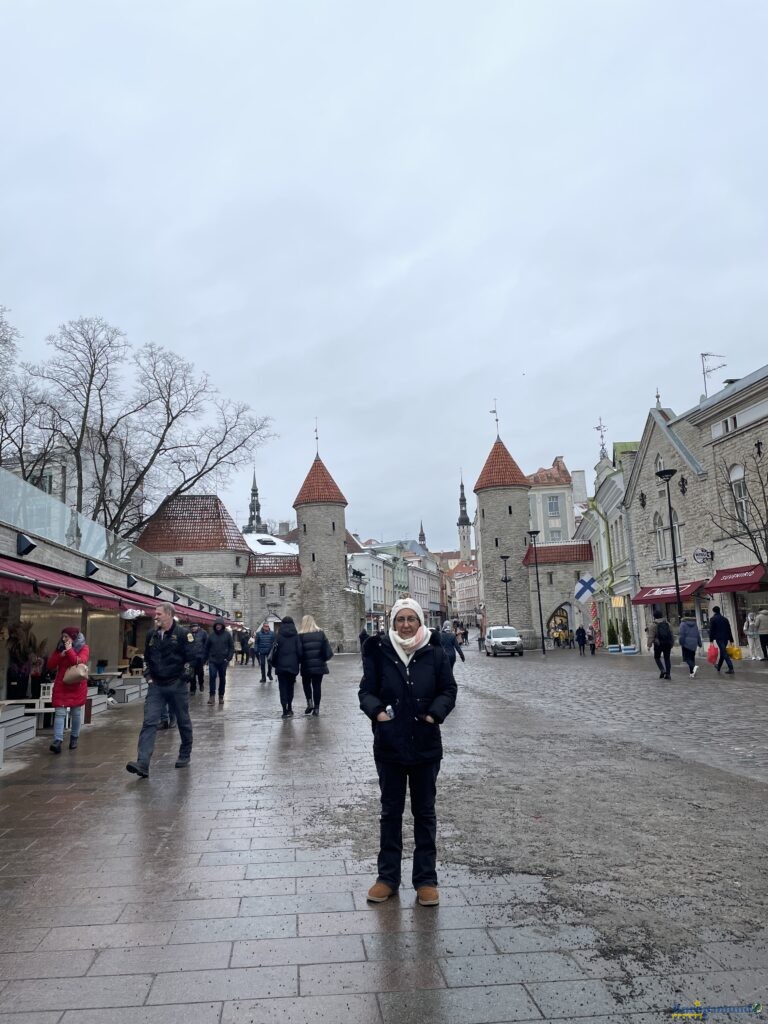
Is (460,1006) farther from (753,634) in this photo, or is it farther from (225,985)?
(753,634)

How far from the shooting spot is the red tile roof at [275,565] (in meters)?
65.2

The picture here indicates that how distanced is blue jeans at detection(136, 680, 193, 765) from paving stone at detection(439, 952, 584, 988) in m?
5.56

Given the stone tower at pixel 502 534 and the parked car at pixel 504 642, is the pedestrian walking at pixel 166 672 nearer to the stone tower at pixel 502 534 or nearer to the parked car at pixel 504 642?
the parked car at pixel 504 642

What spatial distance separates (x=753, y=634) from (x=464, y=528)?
14980cm

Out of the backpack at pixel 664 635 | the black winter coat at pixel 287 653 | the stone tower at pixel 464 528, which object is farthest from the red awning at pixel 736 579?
the stone tower at pixel 464 528

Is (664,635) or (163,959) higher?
(664,635)

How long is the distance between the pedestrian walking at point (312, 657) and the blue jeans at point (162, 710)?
16.1 feet

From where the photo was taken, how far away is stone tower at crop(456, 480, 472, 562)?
171750 mm

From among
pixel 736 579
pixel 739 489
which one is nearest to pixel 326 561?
pixel 739 489

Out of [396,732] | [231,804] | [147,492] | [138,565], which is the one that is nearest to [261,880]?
[396,732]

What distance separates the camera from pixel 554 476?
82938mm

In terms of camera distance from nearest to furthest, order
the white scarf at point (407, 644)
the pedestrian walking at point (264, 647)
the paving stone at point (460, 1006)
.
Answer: the paving stone at point (460, 1006) < the white scarf at point (407, 644) < the pedestrian walking at point (264, 647)

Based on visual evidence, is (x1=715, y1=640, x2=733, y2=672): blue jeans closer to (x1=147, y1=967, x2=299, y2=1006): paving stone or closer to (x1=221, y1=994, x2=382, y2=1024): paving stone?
(x1=147, y1=967, x2=299, y2=1006): paving stone

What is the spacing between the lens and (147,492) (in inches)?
1793
